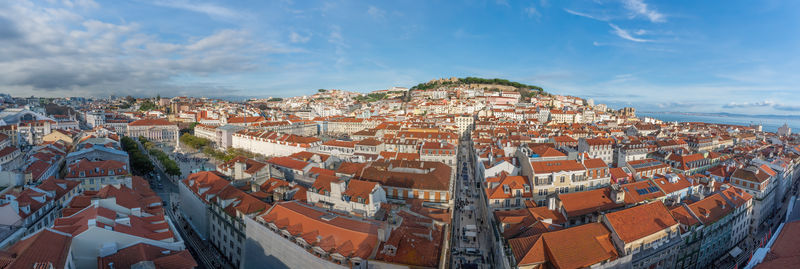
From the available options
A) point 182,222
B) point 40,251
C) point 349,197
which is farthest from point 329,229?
point 182,222

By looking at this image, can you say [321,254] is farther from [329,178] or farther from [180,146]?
[180,146]

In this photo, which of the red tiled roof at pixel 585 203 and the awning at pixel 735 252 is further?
the awning at pixel 735 252

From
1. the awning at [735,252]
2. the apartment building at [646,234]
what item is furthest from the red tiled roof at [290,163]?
the awning at [735,252]

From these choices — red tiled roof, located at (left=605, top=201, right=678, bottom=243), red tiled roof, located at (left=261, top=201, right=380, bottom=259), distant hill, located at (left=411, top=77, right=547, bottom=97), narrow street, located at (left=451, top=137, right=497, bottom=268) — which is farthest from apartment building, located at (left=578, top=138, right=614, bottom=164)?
distant hill, located at (left=411, top=77, right=547, bottom=97)

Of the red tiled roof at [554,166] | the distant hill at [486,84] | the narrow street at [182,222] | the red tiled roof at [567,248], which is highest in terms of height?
the distant hill at [486,84]

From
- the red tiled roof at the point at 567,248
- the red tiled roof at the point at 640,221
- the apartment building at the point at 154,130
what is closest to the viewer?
the red tiled roof at the point at 567,248

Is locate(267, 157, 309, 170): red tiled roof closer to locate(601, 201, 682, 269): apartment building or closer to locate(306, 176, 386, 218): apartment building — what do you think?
locate(306, 176, 386, 218): apartment building

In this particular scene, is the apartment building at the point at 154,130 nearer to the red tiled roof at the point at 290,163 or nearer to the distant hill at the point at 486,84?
the red tiled roof at the point at 290,163

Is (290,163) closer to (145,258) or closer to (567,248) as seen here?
(145,258)
